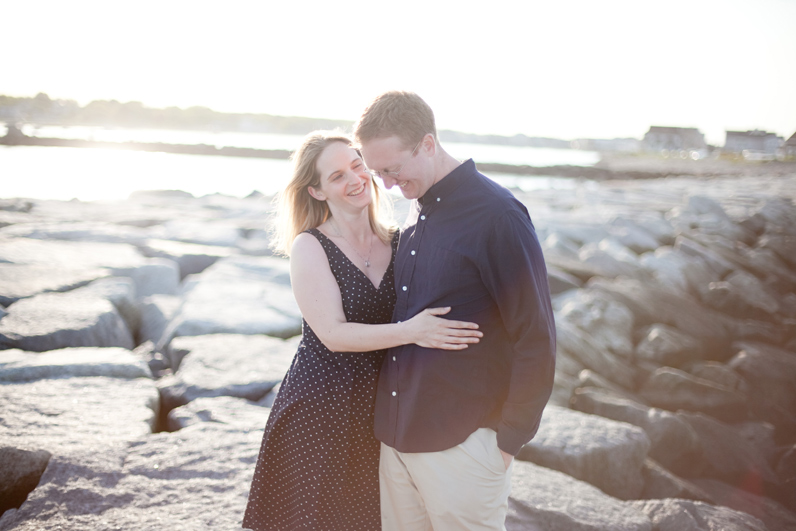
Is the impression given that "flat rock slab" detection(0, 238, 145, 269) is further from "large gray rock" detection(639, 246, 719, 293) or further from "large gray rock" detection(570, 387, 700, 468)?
"large gray rock" detection(639, 246, 719, 293)

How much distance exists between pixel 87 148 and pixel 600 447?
138ft

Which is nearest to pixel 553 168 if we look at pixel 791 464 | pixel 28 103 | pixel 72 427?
pixel 791 464

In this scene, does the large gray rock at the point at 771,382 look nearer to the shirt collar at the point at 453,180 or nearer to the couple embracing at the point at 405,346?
the couple embracing at the point at 405,346

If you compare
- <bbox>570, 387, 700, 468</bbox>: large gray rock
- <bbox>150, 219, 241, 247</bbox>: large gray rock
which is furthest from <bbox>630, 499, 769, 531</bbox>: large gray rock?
<bbox>150, 219, 241, 247</bbox>: large gray rock

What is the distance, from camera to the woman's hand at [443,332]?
1754 millimetres

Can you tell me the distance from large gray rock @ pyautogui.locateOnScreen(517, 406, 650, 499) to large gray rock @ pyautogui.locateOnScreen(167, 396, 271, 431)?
63.8 inches

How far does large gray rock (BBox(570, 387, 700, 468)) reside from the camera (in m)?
4.08

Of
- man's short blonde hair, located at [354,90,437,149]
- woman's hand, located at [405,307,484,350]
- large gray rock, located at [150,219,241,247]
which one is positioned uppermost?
man's short blonde hair, located at [354,90,437,149]

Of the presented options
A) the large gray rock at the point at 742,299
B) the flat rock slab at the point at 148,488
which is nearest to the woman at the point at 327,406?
the flat rock slab at the point at 148,488

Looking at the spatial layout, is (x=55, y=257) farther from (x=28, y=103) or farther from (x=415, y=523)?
(x=28, y=103)

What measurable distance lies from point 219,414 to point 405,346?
174cm

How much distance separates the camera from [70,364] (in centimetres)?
343

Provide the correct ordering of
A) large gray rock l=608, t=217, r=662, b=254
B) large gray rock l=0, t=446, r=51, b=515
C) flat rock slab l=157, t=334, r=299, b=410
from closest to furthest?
large gray rock l=0, t=446, r=51, b=515 → flat rock slab l=157, t=334, r=299, b=410 → large gray rock l=608, t=217, r=662, b=254

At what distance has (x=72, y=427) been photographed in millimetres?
2818
